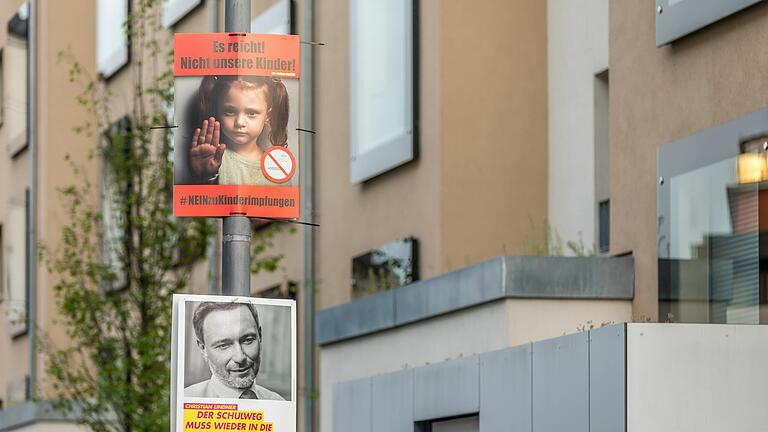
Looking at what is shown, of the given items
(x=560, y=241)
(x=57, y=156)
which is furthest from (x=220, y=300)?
(x=57, y=156)

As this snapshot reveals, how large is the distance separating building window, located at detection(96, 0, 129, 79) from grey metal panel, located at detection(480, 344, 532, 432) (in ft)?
61.0

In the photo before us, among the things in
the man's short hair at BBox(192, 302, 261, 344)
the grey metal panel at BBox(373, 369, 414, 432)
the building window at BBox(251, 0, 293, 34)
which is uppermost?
the building window at BBox(251, 0, 293, 34)

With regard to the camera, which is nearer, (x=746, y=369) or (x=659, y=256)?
(x=746, y=369)

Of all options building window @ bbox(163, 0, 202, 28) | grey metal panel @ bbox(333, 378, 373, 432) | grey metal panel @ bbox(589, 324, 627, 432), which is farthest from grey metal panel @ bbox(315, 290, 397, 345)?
building window @ bbox(163, 0, 202, 28)

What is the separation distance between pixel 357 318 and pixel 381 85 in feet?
10.3

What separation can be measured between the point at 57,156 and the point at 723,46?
72.0 ft

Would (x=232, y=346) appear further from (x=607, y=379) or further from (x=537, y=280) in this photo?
(x=537, y=280)

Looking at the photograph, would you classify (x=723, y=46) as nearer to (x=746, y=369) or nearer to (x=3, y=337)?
(x=746, y=369)

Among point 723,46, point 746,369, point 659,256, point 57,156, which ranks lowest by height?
point 746,369

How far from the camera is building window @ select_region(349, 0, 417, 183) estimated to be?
18.3 metres

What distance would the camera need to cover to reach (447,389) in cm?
1338

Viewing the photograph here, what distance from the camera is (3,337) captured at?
36.8 metres

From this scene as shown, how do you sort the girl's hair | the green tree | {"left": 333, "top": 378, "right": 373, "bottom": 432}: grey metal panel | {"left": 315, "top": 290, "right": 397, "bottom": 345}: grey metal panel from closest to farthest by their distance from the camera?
the girl's hair < {"left": 333, "top": 378, "right": 373, "bottom": 432}: grey metal panel < {"left": 315, "top": 290, "right": 397, "bottom": 345}: grey metal panel < the green tree

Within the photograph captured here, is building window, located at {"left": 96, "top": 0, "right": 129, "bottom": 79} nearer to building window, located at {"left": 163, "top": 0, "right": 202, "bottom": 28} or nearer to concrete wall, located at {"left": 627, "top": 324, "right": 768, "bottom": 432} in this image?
building window, located at {"left": 163, "top": 0, "right": 202, "bottom": 28}
